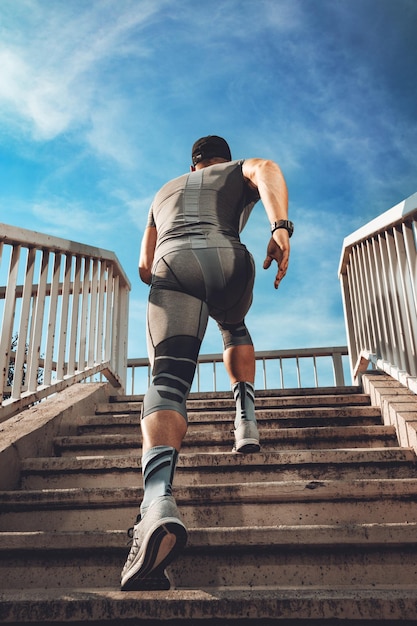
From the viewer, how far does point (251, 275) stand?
2188mm

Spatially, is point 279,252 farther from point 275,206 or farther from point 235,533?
point 235,533

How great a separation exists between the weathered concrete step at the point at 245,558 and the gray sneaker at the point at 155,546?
0.92 ft

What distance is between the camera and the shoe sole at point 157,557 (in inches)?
59.9

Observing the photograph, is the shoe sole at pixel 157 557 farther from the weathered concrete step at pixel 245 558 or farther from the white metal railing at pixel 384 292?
the white metal railing at pixel 384 292

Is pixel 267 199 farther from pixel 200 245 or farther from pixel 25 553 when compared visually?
pixel 25 553

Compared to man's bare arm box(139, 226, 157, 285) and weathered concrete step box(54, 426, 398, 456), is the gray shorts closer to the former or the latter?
man's bare arm box(139, 226, 157, 285)

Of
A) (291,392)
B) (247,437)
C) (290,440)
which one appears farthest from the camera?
(291,392)

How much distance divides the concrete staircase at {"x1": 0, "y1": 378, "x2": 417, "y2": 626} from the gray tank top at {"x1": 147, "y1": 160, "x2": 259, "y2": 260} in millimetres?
1049

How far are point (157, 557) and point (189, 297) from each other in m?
0.92

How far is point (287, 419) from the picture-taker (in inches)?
127

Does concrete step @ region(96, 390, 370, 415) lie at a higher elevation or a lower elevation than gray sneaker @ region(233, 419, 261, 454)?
higher

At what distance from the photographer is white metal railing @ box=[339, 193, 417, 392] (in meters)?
3.11

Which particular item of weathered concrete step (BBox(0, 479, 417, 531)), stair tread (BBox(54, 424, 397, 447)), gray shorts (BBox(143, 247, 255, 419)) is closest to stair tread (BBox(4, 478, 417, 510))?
weathered concrete step (BBox(0, 479, 417, 531))

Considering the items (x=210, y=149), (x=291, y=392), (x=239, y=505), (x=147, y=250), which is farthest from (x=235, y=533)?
(x=291, y=392)
